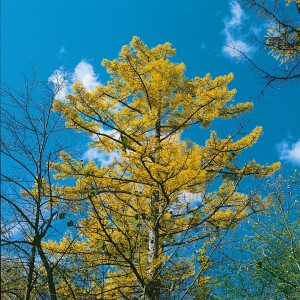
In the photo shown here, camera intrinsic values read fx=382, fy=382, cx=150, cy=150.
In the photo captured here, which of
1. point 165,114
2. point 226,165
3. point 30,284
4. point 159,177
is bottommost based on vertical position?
point 30,284

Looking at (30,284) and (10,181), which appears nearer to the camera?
(30,284)

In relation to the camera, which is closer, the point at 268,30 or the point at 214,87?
the point at 268,30

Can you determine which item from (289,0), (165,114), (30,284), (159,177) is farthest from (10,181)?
(165,114)

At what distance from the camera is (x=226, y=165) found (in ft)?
36.1

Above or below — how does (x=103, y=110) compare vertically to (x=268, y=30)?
above

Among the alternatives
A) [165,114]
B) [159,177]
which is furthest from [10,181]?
[165,114]

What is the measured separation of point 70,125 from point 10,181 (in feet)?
19.4

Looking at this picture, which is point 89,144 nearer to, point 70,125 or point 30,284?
point 70,125

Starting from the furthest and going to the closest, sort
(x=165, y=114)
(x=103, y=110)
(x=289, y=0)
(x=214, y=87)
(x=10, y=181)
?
(x=165, y=114)
(x=214, y=87)
(x=103, y=110)
(x=289, y=0)
(x=10, y=181)

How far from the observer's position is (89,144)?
1086 centimetres

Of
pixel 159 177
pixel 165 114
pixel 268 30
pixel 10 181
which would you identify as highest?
pixel 165 114

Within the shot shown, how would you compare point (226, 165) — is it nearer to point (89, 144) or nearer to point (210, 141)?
point (210, 141)

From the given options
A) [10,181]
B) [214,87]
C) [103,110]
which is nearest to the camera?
[10,181]

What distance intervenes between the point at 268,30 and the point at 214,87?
401 centimetres
